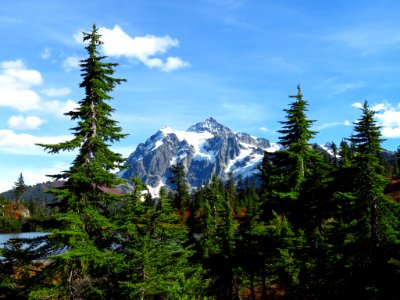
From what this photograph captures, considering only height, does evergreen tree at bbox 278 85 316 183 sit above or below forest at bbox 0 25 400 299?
above

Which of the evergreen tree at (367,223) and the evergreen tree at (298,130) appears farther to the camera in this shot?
the evergreen tree at (298,130)

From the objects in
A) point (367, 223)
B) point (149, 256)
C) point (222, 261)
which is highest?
point (367, 223)

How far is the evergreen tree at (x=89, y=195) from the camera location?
17.5 metres

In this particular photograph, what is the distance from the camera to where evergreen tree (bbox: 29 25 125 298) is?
691 inches

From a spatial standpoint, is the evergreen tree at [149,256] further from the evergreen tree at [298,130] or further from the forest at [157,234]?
the evergreen tree at [298,130]

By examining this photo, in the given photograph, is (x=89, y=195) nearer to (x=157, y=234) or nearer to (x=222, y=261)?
(x=157, y=234)

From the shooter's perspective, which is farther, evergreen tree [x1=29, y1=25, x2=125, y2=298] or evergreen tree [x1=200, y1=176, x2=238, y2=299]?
evergreen tree [x1=200, y1=176, x2=238, y2=299]

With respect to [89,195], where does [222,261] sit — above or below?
below

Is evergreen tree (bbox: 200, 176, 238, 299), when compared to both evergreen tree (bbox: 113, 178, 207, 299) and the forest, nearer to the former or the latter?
the forest

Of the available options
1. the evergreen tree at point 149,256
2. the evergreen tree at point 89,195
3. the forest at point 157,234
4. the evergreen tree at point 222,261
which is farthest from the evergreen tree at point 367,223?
the evergreen tree at point 222,261

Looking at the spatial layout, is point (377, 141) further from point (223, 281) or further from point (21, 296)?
point (223, 281)

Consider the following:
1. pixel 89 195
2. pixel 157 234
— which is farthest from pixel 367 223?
pixel 89 195

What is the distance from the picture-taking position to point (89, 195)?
19.7m

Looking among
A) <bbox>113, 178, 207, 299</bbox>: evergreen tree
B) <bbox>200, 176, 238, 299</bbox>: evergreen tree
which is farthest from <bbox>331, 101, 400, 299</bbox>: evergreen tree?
<bbox>200, 176, 238, 299</bbox>: evergreen tree
